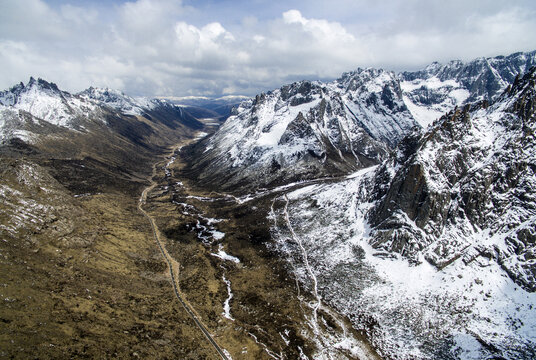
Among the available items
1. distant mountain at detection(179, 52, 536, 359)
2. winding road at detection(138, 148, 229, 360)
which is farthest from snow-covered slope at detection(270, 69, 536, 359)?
winding road at detection(138, 148, 229, 360)

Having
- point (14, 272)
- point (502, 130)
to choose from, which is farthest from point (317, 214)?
point (14, 272)

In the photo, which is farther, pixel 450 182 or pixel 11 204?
pixel 450 182

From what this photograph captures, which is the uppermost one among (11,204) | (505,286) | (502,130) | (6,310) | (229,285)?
(502,130)

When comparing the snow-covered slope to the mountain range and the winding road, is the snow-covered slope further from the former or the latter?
the winding road

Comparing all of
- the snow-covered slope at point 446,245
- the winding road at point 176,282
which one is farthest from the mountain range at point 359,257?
the winding road at point 176,282

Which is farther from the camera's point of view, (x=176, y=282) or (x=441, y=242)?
(x=176, y=282)

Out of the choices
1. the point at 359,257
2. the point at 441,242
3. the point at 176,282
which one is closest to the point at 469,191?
the point at 441,242

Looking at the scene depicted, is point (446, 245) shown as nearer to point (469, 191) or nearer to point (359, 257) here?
point (469, 191)

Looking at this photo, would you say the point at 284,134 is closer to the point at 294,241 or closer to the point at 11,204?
the point at 294,241
